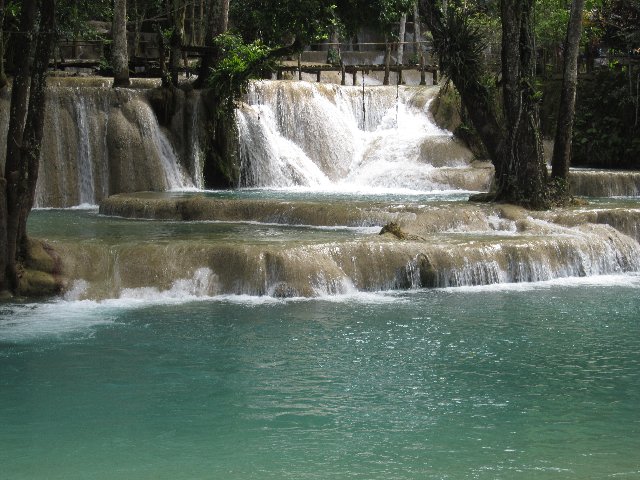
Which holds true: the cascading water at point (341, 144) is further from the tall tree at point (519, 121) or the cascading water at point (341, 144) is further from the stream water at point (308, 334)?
the tall tree at point (519, 121)

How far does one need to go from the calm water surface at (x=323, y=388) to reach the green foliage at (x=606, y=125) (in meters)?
13.4

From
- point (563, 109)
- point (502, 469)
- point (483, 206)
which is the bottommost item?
point (502, 469)

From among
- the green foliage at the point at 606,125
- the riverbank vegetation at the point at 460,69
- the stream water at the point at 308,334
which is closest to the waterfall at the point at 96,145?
the stream water at the point at 308,334

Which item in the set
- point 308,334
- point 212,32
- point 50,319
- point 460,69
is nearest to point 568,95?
point 460,69

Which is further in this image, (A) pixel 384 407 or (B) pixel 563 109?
(B) pixel 563 109

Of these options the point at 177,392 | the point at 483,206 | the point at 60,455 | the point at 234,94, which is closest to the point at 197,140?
the point at 234,94

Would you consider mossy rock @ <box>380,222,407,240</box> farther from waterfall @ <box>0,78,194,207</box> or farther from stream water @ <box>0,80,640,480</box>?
waterfall @ <box>0,78,194,207</box>

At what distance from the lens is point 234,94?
22.3 meters

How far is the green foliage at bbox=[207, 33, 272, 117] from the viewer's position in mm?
21719

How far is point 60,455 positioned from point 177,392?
165 centimetres

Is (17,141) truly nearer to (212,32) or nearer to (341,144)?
(212,32)

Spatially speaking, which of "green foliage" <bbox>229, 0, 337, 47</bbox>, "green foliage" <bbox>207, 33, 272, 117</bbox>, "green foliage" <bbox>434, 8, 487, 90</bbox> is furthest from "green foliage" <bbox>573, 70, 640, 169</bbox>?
"green foliage" <bbox>229, 0, 337, 47</bbox>

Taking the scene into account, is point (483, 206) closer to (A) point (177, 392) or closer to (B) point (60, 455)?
(A) point (177, 392)

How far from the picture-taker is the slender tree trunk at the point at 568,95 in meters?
17.7
